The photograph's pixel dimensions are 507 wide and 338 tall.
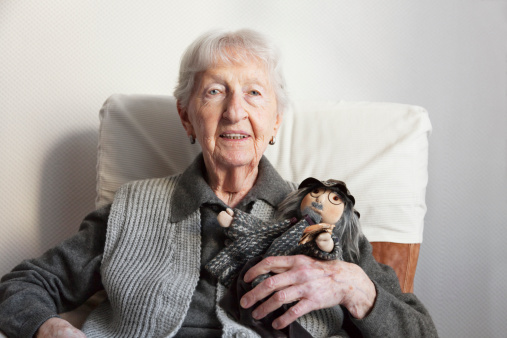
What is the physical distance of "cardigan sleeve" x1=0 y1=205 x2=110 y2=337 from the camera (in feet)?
3.85

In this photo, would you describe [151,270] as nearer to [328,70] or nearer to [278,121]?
[278,121]

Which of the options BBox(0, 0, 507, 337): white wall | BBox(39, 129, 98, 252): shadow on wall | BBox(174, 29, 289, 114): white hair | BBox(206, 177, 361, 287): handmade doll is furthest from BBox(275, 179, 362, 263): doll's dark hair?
BBox(39, 129, 98, 252): shadow on wall

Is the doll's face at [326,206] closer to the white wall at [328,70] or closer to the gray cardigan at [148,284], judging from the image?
the gray cardigan at [148,284]

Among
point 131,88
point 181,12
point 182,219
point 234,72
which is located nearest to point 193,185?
point 182,219

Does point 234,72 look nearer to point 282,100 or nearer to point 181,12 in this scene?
point 282,100

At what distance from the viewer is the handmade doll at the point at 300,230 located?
1103 mm

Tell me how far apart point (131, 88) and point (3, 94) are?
1.40 ft

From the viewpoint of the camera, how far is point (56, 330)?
1112 mm

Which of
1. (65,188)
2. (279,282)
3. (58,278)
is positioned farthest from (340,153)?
(65,188)

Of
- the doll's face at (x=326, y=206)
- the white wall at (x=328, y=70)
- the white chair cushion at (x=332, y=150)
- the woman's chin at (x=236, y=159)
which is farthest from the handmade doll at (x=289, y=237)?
the white wall at (x=328, y=70)

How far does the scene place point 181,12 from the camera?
186 centimetres

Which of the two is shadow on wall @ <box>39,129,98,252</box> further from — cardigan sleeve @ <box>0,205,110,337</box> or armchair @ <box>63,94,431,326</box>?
cardigan sleeve @ <box>0,205,110,337</box>

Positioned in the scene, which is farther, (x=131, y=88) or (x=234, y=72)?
(x=131, y=88)

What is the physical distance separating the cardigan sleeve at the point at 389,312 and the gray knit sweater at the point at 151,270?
10 cm
